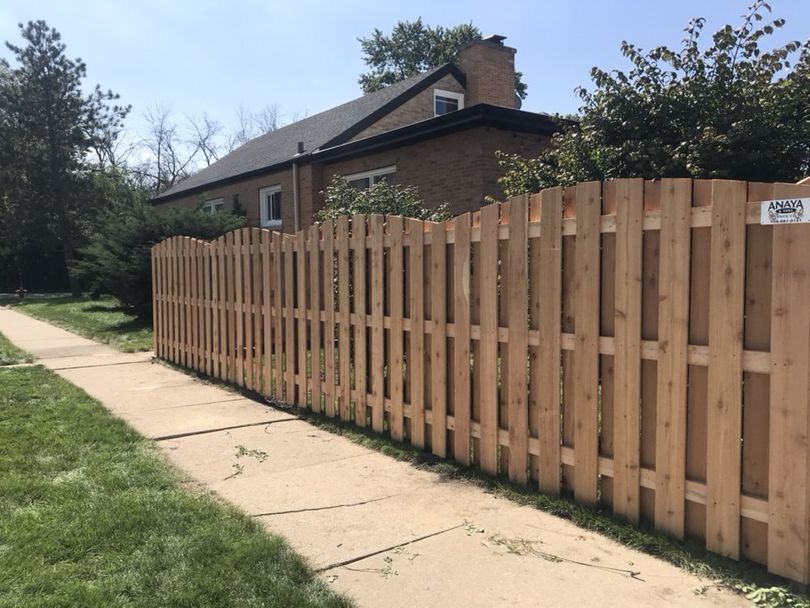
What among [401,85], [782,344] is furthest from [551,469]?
[401,85]

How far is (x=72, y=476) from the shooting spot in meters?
4.41

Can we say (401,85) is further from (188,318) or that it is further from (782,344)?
(782,344)

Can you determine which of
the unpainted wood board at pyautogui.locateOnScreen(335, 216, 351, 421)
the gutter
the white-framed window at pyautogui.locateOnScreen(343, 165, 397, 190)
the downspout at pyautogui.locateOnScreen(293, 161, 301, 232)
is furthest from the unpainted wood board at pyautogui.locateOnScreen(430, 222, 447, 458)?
the downspout at pyautogui.locateOnScreen(293, 161, 301, 232)

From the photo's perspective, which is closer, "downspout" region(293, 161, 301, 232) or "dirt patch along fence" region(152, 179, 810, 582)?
"dirt patch along fence" region(152, 179, 810, 582)

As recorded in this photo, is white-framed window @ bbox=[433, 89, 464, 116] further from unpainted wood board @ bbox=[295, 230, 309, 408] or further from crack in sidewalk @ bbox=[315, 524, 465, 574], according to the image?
crack in sidewalk @ bbox=[315, 524, 465, 574]

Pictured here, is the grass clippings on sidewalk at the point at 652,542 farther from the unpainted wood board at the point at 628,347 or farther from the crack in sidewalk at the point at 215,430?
the crack in sidewalk at the point at 215,430

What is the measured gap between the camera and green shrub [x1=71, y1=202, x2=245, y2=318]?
1491 centimetres

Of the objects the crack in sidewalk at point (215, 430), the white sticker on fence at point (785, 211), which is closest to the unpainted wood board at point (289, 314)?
the crack in sidewalk at point (215, 430)

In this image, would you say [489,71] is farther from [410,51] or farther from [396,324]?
[410,51]

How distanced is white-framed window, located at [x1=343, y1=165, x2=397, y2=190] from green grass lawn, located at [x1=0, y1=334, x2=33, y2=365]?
6.57 m

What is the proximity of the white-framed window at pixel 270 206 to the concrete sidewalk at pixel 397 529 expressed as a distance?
45.6 feet

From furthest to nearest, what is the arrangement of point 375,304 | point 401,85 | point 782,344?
point 401,85 < point 375,304 < point 782,344

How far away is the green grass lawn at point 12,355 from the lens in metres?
9.74

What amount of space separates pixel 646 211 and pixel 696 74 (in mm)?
3657
